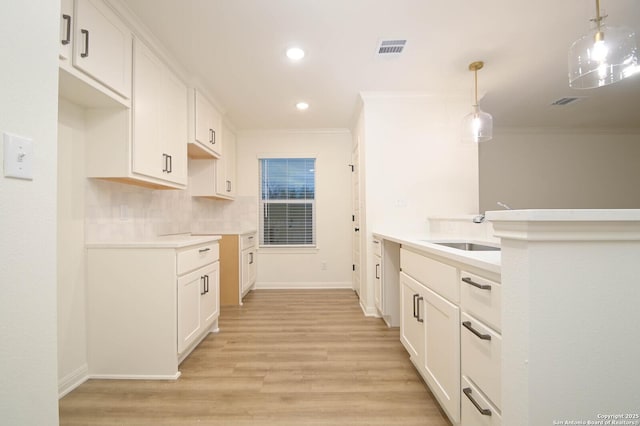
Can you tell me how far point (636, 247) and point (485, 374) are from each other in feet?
2.07

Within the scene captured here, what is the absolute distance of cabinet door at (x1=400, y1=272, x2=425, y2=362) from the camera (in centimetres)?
175

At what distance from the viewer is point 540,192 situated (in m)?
4.74

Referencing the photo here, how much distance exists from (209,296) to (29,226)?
1930 mm

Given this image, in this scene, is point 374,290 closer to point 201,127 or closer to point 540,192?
point 201,127

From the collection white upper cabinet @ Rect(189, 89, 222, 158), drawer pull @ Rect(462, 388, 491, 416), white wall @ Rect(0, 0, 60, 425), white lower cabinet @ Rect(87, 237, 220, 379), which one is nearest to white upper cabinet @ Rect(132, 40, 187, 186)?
white upper cabinet @ Rect(189, 89, 222, 158)

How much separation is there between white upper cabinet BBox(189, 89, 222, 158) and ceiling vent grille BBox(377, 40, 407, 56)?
184cm

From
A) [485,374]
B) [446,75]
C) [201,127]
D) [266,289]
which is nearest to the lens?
[485,374]

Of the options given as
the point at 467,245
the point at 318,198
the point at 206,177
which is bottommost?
the point at 467,245

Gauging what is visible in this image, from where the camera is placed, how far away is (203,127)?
3.09 m

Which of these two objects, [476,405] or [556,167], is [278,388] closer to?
[476,405]

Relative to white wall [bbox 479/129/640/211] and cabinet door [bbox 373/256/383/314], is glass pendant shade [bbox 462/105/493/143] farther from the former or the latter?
white wall [bbox 479/129/640/211]

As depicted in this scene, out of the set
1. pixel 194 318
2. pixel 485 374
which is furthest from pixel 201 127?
pixel 485 374

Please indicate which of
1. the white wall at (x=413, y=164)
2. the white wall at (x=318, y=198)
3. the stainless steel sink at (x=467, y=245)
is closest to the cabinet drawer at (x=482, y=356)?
the stainless steel sink at (x=467, y=245)

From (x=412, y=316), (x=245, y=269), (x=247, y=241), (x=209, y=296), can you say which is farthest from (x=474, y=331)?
(x=247, y=241)
